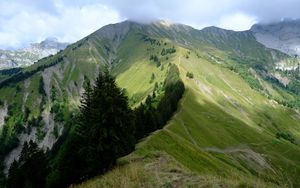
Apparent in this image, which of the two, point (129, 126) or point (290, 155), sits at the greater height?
point (129, 126)

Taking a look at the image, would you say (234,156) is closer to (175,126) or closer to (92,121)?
(175,126)

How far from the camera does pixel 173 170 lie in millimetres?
24234

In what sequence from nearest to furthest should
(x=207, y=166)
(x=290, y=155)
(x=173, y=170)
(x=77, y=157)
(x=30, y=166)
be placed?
1. (x=173, y=170)
2. (x=77, y=157)
3. (x=30, y=166)
4. (x=207, y=166)
5. (x=290, y=155)

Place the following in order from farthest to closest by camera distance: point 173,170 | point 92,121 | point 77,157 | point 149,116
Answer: point 149,116
point 77,157
point 92,121
point 173,170

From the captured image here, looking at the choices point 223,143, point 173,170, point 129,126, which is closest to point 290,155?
point 223,143

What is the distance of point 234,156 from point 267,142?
1560 inches

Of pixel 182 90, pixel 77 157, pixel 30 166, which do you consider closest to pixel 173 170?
pixel 77 157

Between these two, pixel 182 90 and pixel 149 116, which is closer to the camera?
pixel 149 116

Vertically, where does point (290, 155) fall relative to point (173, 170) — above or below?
below

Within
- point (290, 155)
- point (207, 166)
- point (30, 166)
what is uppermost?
point (30, 166)

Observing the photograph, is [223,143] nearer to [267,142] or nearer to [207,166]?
[267,142]

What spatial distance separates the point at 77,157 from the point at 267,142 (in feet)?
449

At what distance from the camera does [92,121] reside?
43.2 metres

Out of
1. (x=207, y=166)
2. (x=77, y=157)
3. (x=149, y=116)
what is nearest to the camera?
(x=77, y=157)
